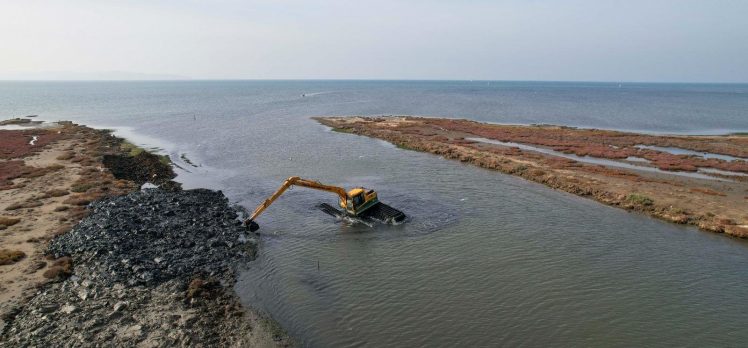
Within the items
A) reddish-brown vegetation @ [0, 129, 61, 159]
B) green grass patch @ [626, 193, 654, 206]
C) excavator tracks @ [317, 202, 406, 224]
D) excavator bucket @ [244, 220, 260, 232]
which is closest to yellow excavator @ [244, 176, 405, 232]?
excavator tracks @ [317, 202, 406, 224]

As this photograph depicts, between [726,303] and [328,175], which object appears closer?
[726,303]

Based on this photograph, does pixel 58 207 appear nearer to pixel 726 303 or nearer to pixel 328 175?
pixel 328 175

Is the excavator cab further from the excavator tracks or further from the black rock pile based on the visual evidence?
the black rock pile

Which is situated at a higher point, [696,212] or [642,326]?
[696,212]

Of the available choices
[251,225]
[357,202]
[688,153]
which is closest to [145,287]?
[251,225]

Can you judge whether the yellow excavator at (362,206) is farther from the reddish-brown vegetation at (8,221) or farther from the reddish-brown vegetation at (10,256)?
the reddish-brown vegetation at (8,221)

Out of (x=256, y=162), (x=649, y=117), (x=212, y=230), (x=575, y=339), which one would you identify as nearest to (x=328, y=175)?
(x=256, y=162)

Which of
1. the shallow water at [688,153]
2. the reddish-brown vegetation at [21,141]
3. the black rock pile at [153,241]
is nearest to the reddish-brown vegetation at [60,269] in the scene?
the black rock pile at [153,241]
